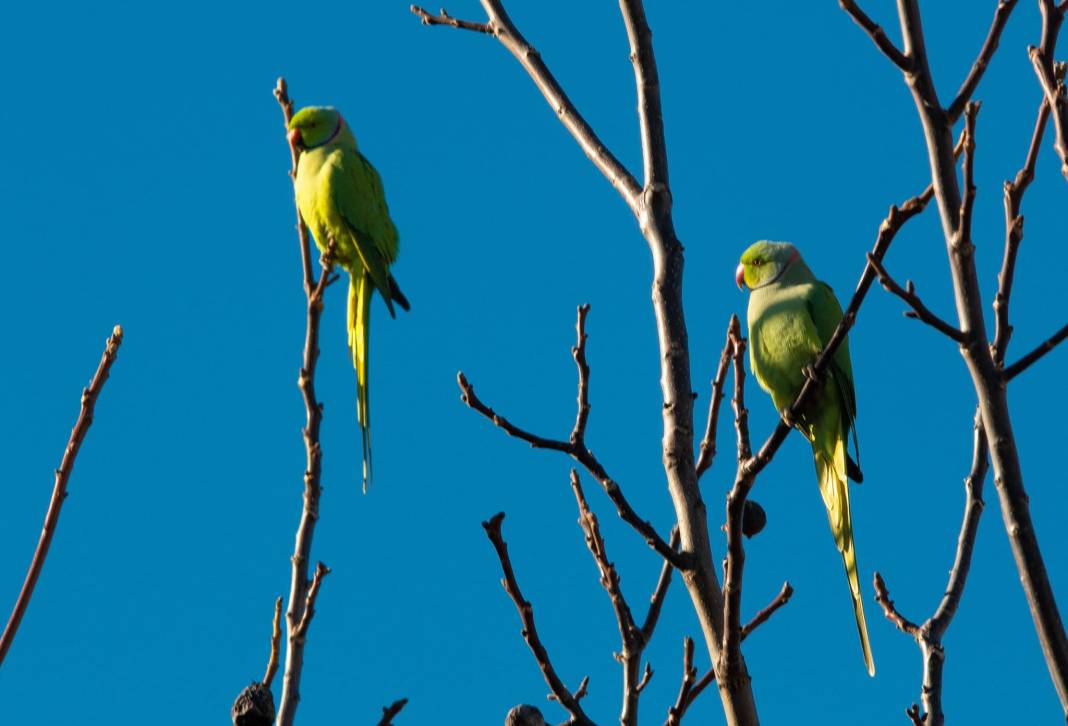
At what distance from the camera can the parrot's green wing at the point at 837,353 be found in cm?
447

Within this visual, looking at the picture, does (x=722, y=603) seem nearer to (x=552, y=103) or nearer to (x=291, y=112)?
(x=552, y=103)

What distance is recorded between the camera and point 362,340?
200 inches

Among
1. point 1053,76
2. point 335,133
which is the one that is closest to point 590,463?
point 1053,76

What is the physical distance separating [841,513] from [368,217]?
2627 mm

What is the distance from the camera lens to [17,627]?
1990 mm

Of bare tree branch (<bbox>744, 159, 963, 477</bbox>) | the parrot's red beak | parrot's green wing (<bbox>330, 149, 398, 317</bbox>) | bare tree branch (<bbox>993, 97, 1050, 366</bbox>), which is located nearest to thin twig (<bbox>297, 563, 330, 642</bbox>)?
bare tree branch (<bbox>744, 159, 963, 477</bbox>)

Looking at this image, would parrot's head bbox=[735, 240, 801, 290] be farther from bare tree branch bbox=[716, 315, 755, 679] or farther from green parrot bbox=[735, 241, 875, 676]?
bare tree branch bbox=[716, 315, 755, 679]

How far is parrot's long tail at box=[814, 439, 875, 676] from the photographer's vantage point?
3.46 m

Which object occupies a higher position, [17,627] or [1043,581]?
[17,627]

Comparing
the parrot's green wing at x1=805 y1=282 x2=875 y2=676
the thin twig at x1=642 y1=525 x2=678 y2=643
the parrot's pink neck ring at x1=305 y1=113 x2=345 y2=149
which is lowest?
the thin twig at x1=642 y1=525 x2=678 y2=643

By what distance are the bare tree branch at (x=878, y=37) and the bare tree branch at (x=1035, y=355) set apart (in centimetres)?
50

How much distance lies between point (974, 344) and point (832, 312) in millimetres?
2847

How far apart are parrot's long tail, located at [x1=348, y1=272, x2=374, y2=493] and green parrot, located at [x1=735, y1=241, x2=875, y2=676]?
143 cm

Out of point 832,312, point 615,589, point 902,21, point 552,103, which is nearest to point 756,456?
point 615,589
